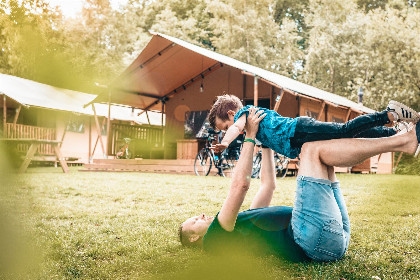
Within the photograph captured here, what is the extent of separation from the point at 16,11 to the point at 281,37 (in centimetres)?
2833

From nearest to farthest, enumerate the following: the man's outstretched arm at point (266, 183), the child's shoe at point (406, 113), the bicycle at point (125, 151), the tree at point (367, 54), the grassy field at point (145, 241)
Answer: the grassy field at point (145, 241)
the child's shoe at point (406, 113)
the man's outstretched arm at point (266, 183)
the bicycle at point (125, 151)
the tree at point (367, 54)

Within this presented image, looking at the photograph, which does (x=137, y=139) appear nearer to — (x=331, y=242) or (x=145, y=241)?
(x=145, y=241)

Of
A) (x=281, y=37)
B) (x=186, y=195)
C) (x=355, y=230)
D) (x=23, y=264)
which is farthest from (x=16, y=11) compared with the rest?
(x=281, y=37)

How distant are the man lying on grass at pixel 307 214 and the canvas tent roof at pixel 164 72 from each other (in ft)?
29.3

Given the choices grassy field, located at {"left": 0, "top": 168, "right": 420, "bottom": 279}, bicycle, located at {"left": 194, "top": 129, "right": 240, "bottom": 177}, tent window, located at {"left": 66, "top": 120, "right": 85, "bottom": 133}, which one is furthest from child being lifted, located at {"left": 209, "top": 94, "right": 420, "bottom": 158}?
tent window, located at {"left": 66, "top": 120, "right": 85, "bottom": 133}

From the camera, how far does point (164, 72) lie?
15.0 metres

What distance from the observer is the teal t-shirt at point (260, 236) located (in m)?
2.48

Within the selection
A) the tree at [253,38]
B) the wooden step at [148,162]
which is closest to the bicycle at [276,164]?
the wooden step at [148,162]

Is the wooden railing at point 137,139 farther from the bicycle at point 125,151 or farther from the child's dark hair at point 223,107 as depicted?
the child's dark hair at point 223,107

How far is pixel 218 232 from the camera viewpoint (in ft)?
8.18

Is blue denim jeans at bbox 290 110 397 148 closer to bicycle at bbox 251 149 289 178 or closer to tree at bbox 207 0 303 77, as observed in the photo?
bicycle at bbox 251 149 289 178

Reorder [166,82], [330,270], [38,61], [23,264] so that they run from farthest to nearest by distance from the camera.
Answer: [166,82] → [330,270] → [38,61] → [23,264]

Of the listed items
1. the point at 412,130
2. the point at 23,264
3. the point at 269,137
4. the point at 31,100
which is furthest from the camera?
the point at 31,100

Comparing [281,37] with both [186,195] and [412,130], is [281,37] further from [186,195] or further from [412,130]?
[412,130]
